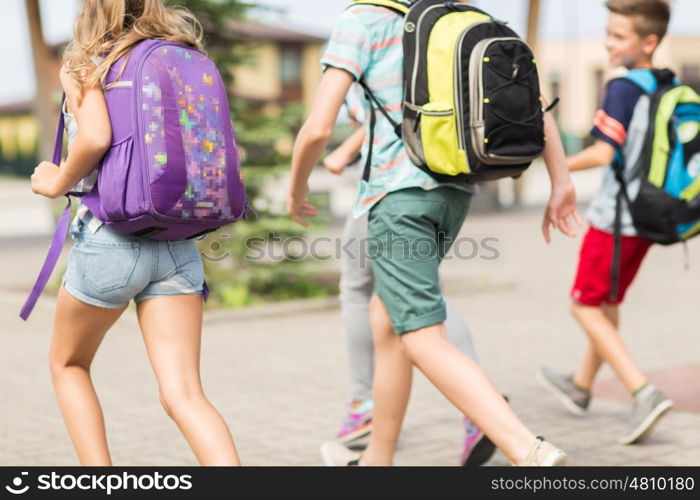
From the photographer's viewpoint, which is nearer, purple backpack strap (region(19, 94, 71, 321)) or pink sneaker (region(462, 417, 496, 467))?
purple backpack strap (region(19, 94, 71, 321))

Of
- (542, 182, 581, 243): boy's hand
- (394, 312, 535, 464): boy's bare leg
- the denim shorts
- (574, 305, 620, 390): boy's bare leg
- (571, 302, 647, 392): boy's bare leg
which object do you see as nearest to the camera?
the denim shorts

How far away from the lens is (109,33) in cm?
341

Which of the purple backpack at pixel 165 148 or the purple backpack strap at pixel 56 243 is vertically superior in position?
the purple backpack at pixel 165 148

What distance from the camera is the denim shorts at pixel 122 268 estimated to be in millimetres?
3447

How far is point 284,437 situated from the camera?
17.3 ft

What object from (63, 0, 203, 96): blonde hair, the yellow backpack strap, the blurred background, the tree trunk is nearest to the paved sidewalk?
the blurred background

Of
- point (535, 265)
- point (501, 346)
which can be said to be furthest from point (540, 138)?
point (535, 265)

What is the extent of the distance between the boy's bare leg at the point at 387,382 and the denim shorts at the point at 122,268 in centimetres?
91

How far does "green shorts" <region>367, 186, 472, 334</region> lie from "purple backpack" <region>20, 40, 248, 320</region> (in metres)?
0.66

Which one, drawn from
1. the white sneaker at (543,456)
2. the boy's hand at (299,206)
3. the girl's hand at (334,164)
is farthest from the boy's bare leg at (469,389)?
the girl's hand at (334,164)

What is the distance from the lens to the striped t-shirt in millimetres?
3803

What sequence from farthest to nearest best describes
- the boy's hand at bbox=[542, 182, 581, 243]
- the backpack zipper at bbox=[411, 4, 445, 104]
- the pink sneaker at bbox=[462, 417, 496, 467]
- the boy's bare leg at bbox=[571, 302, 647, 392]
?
the boy's bare leg at bbox=[571, 302, 647, 392]
the pink sneaker at bbox=[462, 417, 496, 467]
the boy's hand at bbox=[542, 182, 581, 243]
the backpack zipper at bbox=[411, 4, 445, 104]

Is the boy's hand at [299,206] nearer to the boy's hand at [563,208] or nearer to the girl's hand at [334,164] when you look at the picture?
the girl's hand at [334,164]

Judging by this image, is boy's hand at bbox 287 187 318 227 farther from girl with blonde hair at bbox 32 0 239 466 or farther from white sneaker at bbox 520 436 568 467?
white sneaker at bbox 520 436 568 467
